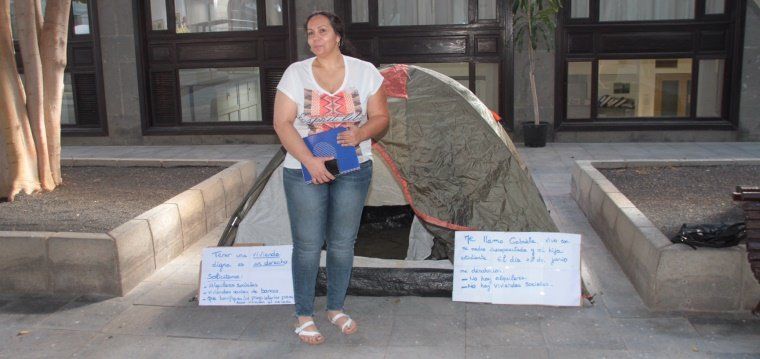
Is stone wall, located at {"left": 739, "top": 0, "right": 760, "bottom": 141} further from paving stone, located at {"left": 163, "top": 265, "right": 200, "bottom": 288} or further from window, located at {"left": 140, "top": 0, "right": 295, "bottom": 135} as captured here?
paving stone, located at {"left": 163, "top": 265, "right": 200, "bottom": 288}

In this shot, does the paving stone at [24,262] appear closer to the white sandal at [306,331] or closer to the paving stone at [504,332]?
the white sandal at [306,331]

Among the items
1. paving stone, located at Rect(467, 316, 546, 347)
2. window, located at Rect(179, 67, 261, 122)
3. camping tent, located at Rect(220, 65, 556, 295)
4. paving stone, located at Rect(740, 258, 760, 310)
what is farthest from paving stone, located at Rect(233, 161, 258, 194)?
paving stone, located at Rect(740, 258, 760, 310)

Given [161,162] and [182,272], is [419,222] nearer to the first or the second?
[182,272]

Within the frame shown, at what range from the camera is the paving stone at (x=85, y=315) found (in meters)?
4.74

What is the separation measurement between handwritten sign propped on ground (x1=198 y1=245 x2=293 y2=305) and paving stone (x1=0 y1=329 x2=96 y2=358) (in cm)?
77

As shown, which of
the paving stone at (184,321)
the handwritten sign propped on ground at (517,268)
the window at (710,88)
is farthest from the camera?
the window at (710,88)

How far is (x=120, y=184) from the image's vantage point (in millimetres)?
7438

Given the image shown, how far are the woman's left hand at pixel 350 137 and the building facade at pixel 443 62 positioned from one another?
7154 mm

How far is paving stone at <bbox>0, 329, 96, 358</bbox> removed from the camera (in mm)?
4352

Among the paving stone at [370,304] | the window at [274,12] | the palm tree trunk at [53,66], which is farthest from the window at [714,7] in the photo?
the palm tree trunk at [53,66]

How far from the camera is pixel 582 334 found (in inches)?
175

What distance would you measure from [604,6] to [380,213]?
5919 millimetres

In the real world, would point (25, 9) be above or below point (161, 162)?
above

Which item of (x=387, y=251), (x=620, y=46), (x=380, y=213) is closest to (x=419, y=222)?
(x=387, y=251)
